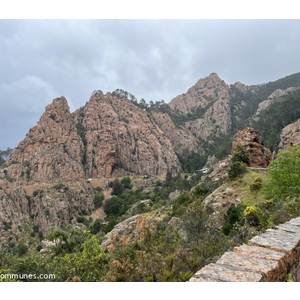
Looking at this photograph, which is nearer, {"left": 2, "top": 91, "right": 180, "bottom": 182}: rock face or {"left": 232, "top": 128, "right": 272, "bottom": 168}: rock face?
{"left": 232, "top": 128, "right": 272, "bottom": 168}: rock face

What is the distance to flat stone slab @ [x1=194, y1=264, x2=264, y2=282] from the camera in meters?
4.52

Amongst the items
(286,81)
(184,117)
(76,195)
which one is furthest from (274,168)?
(286,81)

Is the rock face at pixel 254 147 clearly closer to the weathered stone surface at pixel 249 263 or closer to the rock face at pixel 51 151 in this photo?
the weathered stone surface at pixel 249 263

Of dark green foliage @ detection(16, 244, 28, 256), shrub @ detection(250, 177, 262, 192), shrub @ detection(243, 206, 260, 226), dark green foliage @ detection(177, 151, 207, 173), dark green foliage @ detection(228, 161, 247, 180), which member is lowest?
dark green foliage @ detection(16, 244, 28, 256)

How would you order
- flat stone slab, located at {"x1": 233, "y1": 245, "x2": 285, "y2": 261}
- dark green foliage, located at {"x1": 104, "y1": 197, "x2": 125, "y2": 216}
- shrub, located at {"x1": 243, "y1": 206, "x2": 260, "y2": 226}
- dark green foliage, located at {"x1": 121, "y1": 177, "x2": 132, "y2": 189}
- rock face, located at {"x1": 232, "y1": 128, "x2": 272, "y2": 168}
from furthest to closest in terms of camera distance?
dark green foliage, located at {"x1": 121, "y1": 177, "x2": 132, "y2": 189} → dark green foliage, located at {"x1": 104, "y1": 197, "x2": 125, "y2": 216} → rock face, located at {"x1": 232, "y1": 128, "x2": 272, "y2": 168} → shrub, located at {"x1": 243, "y1": 206, "x2": 260, "y2": 226} → flat stone slab, located at {"x1": 233, "y1": 245, "x2": 285, "y2": 261}

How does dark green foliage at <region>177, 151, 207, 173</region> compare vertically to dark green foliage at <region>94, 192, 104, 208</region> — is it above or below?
above

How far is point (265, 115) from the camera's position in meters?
108

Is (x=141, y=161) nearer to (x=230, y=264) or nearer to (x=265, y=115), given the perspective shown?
(x=265, y=115)

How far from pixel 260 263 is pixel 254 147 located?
46046mm

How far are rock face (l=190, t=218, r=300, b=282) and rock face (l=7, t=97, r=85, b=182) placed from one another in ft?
313

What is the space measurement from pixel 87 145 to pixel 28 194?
3205 cm

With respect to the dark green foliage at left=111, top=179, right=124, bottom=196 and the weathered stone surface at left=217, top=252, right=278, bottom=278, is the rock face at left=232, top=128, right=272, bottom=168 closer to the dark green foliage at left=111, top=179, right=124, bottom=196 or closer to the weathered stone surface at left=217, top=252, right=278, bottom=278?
the weathered stone surface at left=217, top=252, right=278, bottom=278

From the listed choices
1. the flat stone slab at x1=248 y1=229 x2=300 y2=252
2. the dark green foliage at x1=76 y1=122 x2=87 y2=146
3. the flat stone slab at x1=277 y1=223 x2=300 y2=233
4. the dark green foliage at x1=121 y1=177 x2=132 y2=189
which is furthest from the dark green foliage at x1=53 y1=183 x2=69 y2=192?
the flat stone slab at x1=248 y1=229 x2=300 y2=252

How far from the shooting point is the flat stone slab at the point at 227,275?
4.52m
